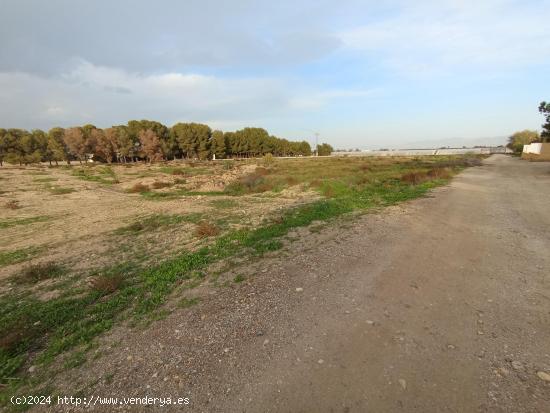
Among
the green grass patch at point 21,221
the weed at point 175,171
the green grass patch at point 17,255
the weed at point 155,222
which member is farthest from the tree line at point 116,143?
the green grass patch at point 17,255

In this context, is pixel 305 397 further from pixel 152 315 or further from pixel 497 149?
pixel 497 149

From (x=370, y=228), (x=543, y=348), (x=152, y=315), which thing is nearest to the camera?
(x=543, y=348)

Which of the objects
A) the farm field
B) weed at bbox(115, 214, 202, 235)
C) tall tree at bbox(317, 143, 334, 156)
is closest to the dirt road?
the farm field

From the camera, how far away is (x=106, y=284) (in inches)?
266

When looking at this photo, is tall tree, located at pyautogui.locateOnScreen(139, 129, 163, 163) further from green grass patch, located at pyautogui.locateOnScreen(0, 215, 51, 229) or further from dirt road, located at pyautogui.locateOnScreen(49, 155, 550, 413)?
dirt road, located at pyautogui.locateOnScreen(49, 155, 550, 413)

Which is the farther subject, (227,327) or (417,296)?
(417,296)

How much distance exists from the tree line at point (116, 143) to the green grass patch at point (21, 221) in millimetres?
73040

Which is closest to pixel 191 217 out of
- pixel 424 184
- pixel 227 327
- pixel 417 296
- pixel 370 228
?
pixel 370 228

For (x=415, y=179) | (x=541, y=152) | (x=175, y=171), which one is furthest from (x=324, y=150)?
(x=415, y=179)

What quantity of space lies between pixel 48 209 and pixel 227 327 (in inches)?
773

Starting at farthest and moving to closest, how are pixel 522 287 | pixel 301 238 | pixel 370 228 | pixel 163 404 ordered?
1. pixel 370 228
2. pixel 301 238
3. pixel 522 287
4. pixel 163 404

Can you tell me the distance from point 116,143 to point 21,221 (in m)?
78.2

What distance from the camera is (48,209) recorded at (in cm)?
1906

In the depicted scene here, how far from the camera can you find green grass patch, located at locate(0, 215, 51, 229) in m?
15.1
